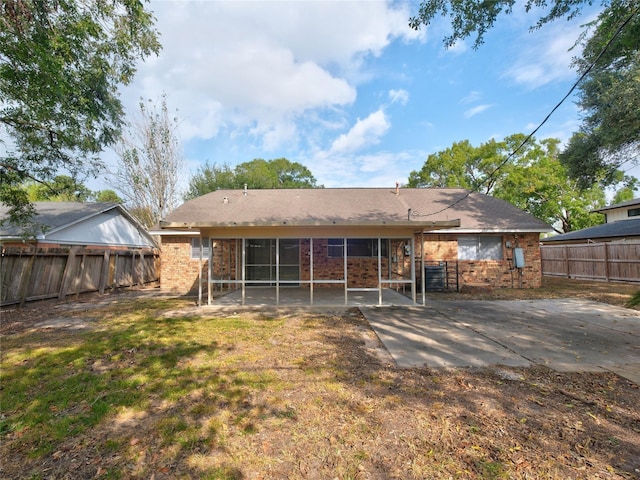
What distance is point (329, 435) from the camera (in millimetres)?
2758

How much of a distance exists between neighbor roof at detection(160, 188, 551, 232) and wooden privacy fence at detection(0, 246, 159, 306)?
2732mm

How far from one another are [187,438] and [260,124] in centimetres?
1682

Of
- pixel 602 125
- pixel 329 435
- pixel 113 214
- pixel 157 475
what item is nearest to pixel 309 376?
pixel 329 435

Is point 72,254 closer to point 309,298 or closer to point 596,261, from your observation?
point 309,298

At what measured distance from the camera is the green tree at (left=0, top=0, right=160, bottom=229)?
5.61m

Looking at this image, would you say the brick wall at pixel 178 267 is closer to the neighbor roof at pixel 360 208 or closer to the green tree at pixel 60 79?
the neighbor roof at pixel 360 208

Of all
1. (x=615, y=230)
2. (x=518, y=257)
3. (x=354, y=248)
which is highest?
(x=615, y=230)

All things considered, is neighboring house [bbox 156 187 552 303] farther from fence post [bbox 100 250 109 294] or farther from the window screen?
fence post [bbox 100 250 109 294]

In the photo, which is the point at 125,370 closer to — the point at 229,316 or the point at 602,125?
the point at 229,316

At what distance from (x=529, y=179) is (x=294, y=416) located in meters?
30.6

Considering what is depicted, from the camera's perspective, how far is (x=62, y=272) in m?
9.68

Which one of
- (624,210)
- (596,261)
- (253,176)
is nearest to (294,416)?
(596,261)

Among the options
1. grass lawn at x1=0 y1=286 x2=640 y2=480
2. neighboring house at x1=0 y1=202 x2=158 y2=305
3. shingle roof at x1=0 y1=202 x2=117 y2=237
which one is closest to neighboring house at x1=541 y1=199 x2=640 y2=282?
grass lawn at x1=0 y1=286 x2=640 y2=480

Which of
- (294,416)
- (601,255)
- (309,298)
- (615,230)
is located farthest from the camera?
(615,230)
